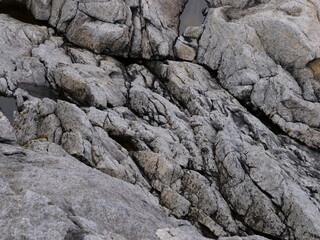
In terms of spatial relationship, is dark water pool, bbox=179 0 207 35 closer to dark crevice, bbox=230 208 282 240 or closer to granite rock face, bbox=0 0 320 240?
granite rock face, bbox=0 0 320 240

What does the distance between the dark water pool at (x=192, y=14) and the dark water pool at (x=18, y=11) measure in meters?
17.1

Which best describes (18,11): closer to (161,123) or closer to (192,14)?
(192,14)

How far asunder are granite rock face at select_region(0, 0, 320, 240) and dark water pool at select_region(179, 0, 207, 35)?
1.13 m

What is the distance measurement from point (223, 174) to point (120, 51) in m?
19.0

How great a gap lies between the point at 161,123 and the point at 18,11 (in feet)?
76.2

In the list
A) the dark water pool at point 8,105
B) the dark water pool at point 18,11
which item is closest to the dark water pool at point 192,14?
the dark water pool at point 18,11

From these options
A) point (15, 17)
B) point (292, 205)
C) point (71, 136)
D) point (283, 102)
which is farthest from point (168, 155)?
point (15, 17)

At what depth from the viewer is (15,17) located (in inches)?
1537

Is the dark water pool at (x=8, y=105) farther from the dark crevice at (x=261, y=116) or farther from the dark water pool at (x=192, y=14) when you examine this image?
the dark crevice at (x=261, y=116)

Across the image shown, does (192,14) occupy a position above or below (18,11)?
above

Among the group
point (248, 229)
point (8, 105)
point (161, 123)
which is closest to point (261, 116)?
point (161, 123)

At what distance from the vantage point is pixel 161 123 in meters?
31.0

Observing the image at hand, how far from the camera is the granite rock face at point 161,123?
56.7 feet

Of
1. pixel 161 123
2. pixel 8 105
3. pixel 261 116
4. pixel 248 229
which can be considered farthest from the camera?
pixel 261 116
